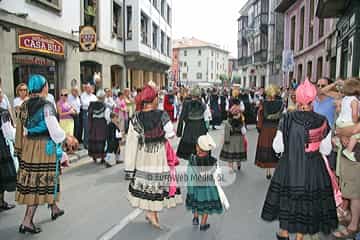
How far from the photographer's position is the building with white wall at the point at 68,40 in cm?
1005

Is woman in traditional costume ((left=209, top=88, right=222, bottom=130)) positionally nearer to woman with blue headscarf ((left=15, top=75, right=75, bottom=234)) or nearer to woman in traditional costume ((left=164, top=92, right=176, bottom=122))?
woman in traditional costume ((left=164, top=92, right=176, bottom=122))

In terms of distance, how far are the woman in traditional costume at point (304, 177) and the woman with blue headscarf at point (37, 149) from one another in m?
2.76

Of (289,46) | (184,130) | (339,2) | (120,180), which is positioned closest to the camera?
(120,180)

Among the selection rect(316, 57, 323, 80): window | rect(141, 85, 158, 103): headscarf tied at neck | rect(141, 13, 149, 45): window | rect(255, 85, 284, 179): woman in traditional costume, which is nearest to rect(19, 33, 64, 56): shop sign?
rect(141, 85, 158, 103): headscarf tied at neck

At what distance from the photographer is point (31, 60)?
1145 cm

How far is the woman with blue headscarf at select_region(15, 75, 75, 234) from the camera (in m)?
4.27

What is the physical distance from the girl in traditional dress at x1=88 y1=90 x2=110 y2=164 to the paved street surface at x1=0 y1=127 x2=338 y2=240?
4.99 feet

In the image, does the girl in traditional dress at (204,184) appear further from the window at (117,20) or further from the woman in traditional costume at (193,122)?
the window at (117,20)

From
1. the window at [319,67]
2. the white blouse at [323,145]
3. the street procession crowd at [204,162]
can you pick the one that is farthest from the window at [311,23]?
the white blouse at [323,145]

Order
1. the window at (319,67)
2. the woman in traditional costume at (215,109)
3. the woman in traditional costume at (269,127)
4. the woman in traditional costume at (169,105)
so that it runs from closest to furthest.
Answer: the woman in traditional costume at (269,127) → the woman in traditional costume at (169,105) → the woman in traditional costume at (215,109) → the window at (319,67)

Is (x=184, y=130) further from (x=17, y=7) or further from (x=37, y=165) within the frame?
(x=17, y=7)

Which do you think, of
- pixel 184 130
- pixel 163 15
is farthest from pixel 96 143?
pixel 163 15

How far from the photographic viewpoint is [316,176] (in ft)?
12.0

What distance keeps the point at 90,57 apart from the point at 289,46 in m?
15.5
